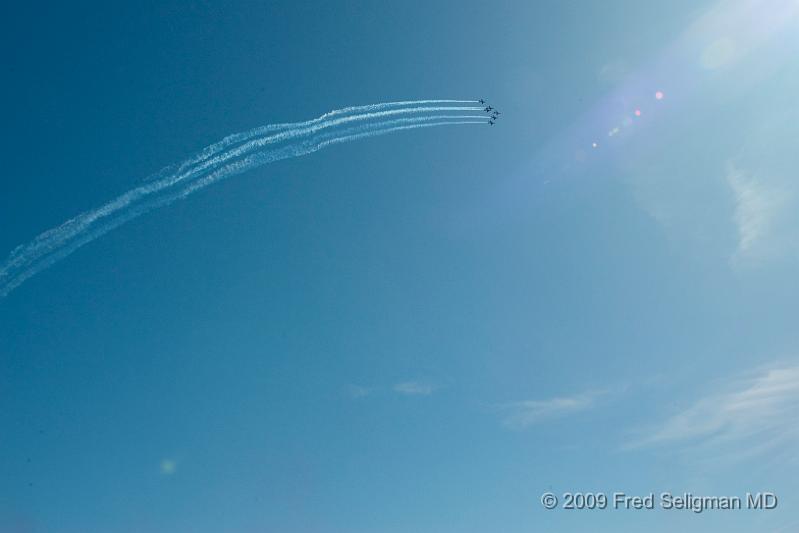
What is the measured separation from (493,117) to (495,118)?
981mm

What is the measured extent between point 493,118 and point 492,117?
18.4 inches

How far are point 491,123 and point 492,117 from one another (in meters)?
2.94

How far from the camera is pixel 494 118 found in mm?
73062

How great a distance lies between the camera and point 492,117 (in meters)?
73.5

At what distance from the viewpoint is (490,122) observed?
71.8 m

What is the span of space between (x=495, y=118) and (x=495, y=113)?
209cm

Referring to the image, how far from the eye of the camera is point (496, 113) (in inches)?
2908

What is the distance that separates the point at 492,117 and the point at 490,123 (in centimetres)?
279

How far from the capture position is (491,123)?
71125 millimetres

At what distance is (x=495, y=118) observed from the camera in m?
72.8

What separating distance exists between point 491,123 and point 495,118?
88.2 inches

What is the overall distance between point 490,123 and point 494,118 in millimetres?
2364

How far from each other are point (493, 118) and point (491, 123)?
98.9 inches

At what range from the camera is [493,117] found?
73625mm
